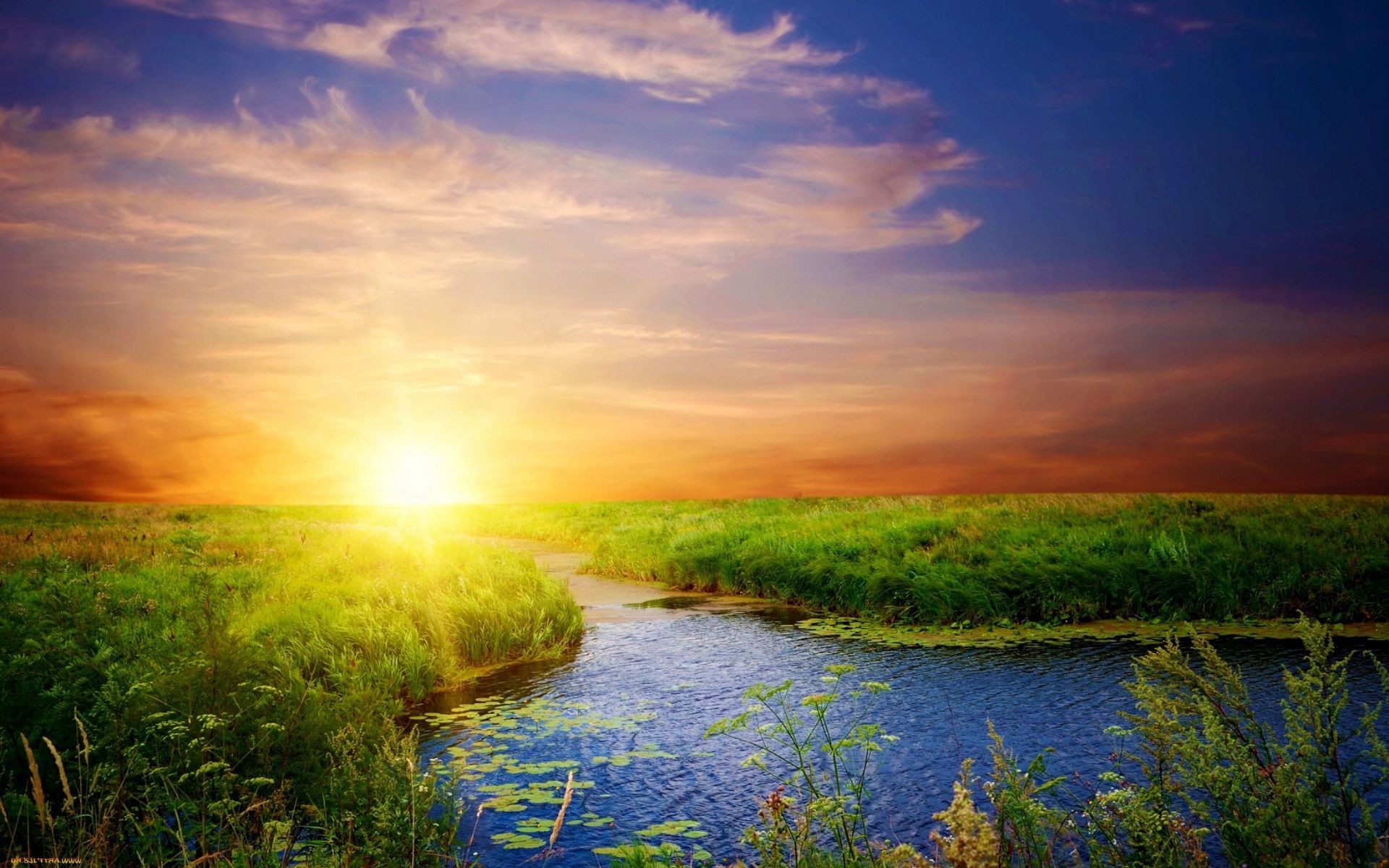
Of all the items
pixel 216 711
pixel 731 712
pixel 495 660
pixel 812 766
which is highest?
pixel 216 711

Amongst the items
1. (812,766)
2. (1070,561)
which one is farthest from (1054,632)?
(812,766)

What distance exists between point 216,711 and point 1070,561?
13757mm

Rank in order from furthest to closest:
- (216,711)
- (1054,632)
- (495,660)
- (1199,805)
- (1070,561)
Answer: (1070,561)
(1054,632)
(495,660)
(216,711)
(1199,805)

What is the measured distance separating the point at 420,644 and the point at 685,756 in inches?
188

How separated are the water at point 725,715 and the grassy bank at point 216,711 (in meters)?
0.96

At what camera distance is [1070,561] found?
15.5 m

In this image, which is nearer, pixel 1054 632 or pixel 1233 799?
pixel 1233 799

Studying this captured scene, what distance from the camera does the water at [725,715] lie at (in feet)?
22.1

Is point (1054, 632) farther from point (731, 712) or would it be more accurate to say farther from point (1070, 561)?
point (731, 712)

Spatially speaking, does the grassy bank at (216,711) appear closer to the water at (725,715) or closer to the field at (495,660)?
the field at (495,660)

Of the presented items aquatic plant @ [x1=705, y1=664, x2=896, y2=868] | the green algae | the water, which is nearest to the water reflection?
the water

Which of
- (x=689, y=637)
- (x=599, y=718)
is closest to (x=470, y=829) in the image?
(x=599, y=718)

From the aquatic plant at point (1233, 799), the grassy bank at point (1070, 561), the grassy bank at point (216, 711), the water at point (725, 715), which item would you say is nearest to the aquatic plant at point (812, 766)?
the water at point (725, 715)

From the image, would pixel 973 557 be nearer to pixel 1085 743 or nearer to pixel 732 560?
pixel 732 560
